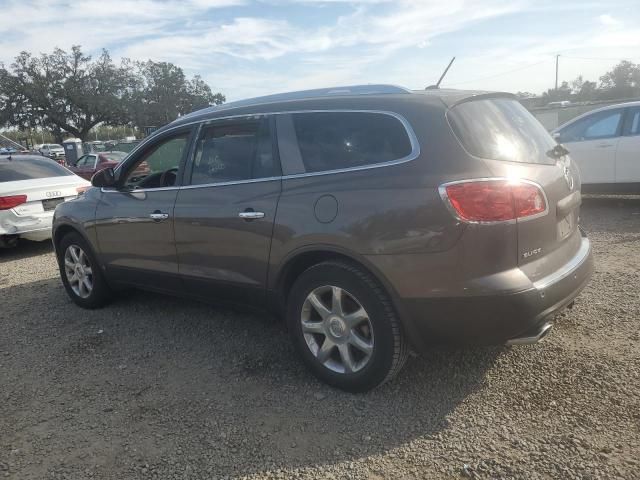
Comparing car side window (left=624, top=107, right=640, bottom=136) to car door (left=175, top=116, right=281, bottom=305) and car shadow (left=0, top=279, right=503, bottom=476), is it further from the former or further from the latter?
car door (left=175, top=116, right=281, bottom=305)

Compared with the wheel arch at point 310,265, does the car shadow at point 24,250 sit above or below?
below

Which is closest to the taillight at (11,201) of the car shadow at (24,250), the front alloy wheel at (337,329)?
the car shadow at (24,250)

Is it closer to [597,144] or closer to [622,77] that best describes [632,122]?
[597,144]

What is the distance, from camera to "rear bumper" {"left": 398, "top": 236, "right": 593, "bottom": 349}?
2.65 metres

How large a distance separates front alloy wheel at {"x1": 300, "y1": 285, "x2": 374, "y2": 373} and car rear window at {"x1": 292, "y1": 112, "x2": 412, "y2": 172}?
2.45 ft

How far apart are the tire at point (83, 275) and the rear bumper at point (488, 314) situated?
3.22 metres

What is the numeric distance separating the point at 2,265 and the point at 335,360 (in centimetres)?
610

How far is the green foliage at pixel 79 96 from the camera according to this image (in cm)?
4669

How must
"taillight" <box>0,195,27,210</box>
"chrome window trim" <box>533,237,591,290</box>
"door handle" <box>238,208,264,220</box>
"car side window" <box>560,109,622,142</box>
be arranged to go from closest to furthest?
"chrome window trim" <box>533,237,591,290</box> → "door handle" <box>238,208,264,220</box> → "taillight" <box>0,195,27,210</box> → "car side window" <box>560,109,622,142</box>

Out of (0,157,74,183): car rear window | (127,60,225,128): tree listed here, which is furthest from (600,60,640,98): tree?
(0,157,74,183): car rear window

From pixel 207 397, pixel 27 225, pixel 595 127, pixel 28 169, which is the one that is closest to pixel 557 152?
pixel 207 397

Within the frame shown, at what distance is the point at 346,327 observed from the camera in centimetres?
306

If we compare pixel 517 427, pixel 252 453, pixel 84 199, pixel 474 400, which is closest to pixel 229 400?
pixel 252 453

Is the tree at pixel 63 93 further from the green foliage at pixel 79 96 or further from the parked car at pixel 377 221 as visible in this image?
the parked car at pixel 377 221
